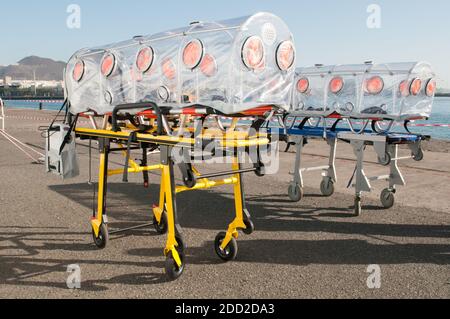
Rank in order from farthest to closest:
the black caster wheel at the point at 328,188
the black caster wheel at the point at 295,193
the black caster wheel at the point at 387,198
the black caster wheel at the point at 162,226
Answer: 1. the black caster wheel at the point at 328,188
2. the black caster wheel at the point at 295,193
3. the black caster wheel at the point at 387,198
4. the black caster wheel at the point at 162,226

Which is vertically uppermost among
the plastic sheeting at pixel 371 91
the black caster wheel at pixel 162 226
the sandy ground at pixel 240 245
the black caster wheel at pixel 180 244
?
the plastic sheeting at pixel 371 91

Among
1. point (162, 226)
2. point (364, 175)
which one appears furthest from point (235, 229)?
point (364, 175)

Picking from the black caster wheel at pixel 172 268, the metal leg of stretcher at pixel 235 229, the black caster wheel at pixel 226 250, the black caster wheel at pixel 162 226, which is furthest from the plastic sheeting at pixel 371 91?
the black caster wheel at pixel 172 268

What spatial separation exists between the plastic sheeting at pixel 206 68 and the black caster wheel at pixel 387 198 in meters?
3.78

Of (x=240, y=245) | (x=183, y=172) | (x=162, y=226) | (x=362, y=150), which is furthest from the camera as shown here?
(x=362, y=150)

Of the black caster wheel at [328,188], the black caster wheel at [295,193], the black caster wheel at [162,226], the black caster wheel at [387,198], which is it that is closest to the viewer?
the black caster wheel at [162,226]

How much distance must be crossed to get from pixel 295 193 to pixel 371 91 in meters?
2.45

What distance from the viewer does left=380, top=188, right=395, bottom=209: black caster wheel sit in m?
7.80

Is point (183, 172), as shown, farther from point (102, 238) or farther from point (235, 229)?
point (102, 238)

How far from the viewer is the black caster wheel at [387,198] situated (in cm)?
780

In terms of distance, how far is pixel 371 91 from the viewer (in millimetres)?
8195

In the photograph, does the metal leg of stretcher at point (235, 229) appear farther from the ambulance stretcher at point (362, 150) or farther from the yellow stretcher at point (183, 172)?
the ambulance stretcher at point (362, 150)

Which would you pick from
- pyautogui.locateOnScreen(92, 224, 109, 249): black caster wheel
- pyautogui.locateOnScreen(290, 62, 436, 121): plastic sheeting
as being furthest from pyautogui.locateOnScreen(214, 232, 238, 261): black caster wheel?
pyautogui.locateOnScreen(290, 62, 436, 121): plastic sheeting
